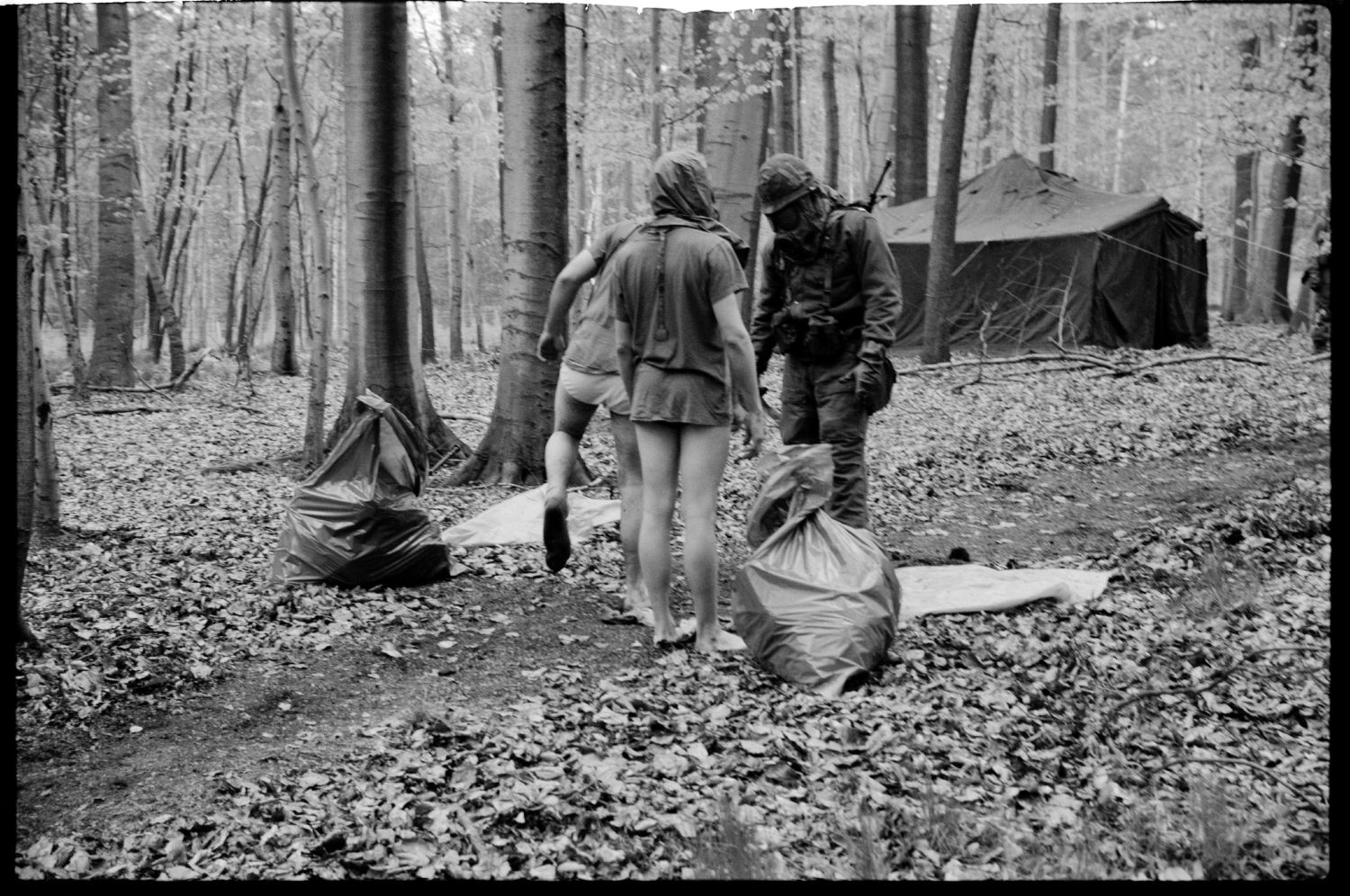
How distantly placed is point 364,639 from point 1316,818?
9.68 feet

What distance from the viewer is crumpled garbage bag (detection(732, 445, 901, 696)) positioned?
325cm

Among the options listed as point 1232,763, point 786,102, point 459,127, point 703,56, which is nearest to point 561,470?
point 1232,763

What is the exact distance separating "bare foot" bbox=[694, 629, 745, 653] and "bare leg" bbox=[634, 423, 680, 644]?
131 millimetres

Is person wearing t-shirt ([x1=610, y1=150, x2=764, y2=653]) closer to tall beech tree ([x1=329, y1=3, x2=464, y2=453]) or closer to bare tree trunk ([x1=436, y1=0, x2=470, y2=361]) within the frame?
bare tree trunk ([x1=436, y1=0, x2=470, y2=361])

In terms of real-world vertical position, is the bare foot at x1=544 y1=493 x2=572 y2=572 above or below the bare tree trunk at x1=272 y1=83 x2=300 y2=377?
below

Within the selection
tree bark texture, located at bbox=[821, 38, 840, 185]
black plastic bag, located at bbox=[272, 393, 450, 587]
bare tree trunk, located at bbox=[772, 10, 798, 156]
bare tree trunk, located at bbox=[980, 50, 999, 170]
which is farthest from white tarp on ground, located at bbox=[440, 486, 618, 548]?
tree bark texture, located at bbox=[821, 38, 840, 185]

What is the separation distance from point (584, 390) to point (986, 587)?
1.71 metres

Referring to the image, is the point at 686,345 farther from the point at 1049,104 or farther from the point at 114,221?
the point at 1049,104

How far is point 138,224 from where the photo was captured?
18.9 ft

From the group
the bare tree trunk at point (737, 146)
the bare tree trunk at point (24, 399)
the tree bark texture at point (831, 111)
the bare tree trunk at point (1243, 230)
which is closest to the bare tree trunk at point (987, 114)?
the tree bark texture at point (831, 111)

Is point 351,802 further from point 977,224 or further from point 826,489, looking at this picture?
point 977,224

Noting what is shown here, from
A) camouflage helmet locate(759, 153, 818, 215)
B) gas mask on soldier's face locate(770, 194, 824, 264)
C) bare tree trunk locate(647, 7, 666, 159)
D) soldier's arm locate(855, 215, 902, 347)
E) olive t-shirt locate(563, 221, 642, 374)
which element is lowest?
olive t-shirt locate(563, 221, 642, 374)

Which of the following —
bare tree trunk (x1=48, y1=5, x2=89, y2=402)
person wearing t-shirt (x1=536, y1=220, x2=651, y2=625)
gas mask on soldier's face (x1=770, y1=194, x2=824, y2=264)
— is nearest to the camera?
bare tree trunk (x1=48, y1=5, x2=89, y2=402)

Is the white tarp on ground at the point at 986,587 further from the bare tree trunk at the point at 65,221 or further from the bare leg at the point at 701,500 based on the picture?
the bare tree trunk at the point at 65,221
